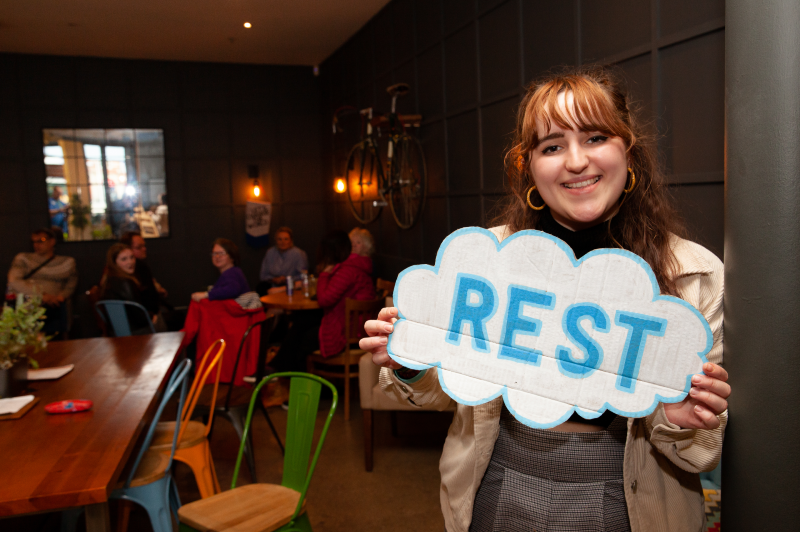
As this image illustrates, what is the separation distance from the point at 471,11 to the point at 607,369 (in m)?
3.54

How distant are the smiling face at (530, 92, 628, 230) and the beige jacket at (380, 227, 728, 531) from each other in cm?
21

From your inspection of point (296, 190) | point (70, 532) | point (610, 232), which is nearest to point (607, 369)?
point (610, 232)

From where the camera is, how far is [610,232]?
106 centimetres

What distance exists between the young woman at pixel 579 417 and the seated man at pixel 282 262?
5.70 meters

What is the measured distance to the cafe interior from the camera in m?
2.14

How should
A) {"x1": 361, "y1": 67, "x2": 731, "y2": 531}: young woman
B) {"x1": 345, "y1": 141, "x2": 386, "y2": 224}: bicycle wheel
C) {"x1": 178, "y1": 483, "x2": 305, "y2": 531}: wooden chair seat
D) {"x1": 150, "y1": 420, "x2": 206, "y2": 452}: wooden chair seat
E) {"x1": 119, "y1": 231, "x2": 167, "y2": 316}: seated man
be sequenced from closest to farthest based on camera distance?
{"x1": 361, "y1": 67, "x2": 731, "y2": 531}: young woman → {"x1": 178, "y1": 483, "x2": 305, "y2": 531}: wooden chair seat → {"x1": 150, "y1": 420, "x2": 206, "y2": 452}: wooden chair seat → {"x1": 119, "y1": 231, "x2": 167, "y2": 316}: seated man → {"x1": 345, "y1": 141, "x2": 386, "y2": 224}: bicycle wheel

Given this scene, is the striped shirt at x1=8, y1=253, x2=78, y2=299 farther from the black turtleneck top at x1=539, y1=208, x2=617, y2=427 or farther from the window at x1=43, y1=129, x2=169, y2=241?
the black turtleneck top at x1=539, y1=208, x2=617, y2=427

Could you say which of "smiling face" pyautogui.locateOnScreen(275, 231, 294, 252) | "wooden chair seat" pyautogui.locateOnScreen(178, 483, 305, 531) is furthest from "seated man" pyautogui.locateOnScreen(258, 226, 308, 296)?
"wooden chair seat" pyautogui.locateOnScreen(178, 483, 305, 531)

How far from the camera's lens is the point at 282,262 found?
6715mm

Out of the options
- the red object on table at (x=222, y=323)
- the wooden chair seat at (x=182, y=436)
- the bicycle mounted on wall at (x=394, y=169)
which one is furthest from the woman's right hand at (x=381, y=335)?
the bicycle mounted on wall at (x=394, y=169)

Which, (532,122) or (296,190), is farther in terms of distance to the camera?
(296,190)

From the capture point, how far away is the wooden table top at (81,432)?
154cm

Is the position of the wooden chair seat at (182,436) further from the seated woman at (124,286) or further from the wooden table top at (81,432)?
the seated woman at (124,286)

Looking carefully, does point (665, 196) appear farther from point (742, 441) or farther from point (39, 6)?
point (39, 6)
